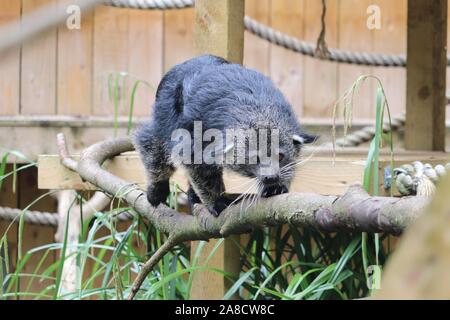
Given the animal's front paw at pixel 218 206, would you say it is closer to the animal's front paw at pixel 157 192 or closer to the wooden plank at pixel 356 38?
the animal's front paw at pixel 157 192

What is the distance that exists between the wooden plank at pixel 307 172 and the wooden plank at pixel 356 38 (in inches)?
80.0

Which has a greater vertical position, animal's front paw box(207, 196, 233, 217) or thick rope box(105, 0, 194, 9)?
thick rope box(105, 0, 194, 9)

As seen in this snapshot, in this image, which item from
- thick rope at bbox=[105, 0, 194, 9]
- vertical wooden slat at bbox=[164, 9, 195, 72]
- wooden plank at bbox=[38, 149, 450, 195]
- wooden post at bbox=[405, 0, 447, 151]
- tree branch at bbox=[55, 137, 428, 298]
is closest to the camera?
tree branch at bbox=[55, 137, 428, 298]

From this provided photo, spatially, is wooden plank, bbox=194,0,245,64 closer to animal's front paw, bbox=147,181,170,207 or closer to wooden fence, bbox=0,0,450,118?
animal's front paw, bbox=147,181,170,207

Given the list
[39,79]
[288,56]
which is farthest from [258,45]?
[39,79]

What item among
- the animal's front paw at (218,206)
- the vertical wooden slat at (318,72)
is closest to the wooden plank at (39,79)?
the vertical wooden slat at (318,72)

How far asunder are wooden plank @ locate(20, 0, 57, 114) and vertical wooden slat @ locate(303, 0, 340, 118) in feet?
5.65

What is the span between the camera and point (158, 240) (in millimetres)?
2803

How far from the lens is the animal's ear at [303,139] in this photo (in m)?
2.23

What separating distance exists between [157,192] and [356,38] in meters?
3.27

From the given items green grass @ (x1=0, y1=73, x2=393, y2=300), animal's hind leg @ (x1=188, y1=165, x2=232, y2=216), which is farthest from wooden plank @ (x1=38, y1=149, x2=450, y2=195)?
green grass @ (x1=0, y1=73, x2=393, y2=300)

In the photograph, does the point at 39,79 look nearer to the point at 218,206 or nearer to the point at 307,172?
the point at 307,172

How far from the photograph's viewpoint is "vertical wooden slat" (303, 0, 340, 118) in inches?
212
